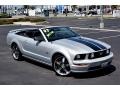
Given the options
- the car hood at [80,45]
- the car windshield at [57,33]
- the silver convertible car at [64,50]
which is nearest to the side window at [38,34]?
the silver convertible car at [64,50]

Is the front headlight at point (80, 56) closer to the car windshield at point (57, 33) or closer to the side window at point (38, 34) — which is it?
the car windshield at point (57, 33)

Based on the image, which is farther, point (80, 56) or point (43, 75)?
point (43, 75)

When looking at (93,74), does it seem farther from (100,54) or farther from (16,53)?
(16,53)

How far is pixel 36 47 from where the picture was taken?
31.9ft

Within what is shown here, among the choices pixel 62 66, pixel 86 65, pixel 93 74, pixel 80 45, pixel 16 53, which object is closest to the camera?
pixel 86 65

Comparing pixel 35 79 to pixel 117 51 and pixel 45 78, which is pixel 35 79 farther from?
pixel 117 51

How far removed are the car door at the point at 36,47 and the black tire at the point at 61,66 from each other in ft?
1.34

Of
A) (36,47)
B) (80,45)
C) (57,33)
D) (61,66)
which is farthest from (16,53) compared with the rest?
(80,45)

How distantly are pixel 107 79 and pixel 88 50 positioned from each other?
1043 mm

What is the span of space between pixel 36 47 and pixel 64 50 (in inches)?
63.2

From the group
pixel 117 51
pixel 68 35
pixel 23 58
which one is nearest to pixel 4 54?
pixel 23 58

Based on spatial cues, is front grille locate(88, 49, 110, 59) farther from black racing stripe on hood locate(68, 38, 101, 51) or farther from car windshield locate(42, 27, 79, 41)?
car windshield locate(42, 27, 79, 41)

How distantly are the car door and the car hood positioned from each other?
1.60 ft

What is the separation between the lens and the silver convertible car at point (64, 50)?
8227 millimetres
